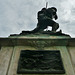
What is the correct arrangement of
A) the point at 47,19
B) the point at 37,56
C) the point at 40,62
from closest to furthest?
the point at 40,62 < the point at 37,56 < the point at 47,19

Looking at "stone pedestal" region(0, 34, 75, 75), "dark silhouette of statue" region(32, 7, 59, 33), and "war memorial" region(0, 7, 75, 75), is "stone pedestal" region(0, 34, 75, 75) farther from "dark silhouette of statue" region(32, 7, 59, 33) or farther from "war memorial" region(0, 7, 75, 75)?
"dark silhouette of statue" region(32, 7, 59, 33)

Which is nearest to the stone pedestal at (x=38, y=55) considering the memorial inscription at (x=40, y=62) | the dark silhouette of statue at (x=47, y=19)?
the memorial inscription at (x=40, y=62)

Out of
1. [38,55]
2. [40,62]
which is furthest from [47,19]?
[40,62]

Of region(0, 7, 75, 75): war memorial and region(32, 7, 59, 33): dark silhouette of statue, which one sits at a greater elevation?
region(32, 7, 59, 33): dark silhouette of statue

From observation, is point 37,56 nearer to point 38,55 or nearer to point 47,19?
point 38,55

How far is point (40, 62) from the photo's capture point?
15.6ft

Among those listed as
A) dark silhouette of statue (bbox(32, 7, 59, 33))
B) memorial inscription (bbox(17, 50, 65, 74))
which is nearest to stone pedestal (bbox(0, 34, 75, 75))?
memorial inscription (bbox(17, 50, 65, 74))

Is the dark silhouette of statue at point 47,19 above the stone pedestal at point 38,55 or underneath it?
above

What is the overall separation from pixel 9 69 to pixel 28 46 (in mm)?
1319

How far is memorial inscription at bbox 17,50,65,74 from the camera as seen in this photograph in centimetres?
434

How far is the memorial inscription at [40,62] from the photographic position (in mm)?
4345

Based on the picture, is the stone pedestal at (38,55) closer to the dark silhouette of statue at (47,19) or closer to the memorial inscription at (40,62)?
the memorial inscription at (40,62)

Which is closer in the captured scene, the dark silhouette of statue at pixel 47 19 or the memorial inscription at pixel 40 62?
the memorial inscription at pixel 40 62

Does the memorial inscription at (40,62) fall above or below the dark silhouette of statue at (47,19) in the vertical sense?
below
